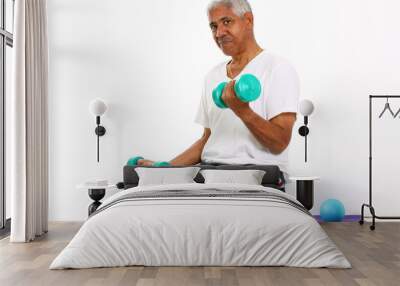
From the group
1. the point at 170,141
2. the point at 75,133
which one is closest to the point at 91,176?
the point at 75,133

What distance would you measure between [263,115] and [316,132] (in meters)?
0.81

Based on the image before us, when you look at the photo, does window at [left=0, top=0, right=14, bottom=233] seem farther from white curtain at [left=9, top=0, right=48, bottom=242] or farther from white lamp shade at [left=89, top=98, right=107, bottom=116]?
white lamp shade at [left=89, top=98, right=107, bottom=116]

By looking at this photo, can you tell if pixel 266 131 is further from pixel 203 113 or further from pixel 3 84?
pixel 3 84

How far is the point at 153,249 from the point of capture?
416 centimetres

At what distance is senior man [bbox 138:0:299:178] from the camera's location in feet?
21.4

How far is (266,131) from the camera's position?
652 centimetres

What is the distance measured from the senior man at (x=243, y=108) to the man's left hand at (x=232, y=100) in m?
0.01

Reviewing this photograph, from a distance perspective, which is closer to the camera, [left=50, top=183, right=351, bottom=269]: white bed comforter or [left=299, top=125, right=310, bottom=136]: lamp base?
[left=50, top=183, right=351, bottom=269]: white bed comforter

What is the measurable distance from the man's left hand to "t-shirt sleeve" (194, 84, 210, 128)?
0.53 meters

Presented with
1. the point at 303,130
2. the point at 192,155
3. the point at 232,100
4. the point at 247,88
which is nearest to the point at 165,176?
the point at 192,155

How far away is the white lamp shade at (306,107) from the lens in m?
6.68

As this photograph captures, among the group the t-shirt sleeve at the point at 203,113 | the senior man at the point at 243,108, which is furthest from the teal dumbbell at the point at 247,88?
the t-shirt sleeve at the point at 203,113

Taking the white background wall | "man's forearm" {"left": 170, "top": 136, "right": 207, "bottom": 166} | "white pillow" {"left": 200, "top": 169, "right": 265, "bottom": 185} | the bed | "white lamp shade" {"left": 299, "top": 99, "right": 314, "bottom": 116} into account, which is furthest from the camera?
the white background wall

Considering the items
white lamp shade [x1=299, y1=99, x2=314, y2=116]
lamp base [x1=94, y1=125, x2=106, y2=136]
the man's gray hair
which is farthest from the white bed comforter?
the man's gray hair
